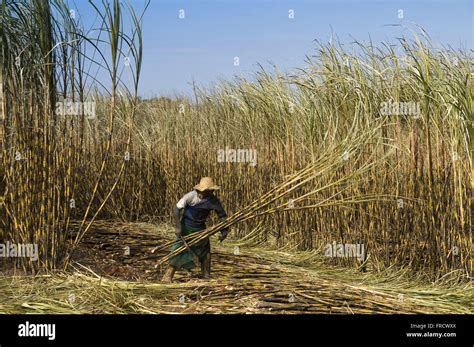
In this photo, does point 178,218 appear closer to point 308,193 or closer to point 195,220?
point 195,220

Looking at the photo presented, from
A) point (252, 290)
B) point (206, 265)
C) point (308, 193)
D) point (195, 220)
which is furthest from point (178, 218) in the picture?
point (308, 193)

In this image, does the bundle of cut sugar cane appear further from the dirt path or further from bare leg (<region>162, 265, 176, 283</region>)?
the dirt path

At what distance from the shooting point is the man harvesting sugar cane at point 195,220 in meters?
3.41

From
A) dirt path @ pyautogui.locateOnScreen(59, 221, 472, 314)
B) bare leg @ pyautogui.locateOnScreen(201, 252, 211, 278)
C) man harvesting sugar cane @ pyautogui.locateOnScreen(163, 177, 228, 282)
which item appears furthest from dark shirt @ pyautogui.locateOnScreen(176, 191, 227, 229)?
dirt path @ pyautogui.locateOnScreen(59, 221, 472, 314)

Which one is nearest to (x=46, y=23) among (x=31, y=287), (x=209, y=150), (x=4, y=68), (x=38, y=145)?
(x=4, y=68)

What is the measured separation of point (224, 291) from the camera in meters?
3.28

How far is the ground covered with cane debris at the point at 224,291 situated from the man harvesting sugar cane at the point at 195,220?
10 centimetres

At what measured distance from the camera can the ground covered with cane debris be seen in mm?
3143

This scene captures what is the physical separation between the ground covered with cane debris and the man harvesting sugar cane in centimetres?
10

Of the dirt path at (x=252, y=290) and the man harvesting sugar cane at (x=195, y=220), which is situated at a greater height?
the man harvesting sugar cane at (x=195, y=220)

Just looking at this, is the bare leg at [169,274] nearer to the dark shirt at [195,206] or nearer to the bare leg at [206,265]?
the bare leg at [206,265]

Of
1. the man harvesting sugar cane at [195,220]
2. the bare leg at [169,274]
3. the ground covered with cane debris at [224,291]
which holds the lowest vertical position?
the ground covered with cane debris at [224,291]

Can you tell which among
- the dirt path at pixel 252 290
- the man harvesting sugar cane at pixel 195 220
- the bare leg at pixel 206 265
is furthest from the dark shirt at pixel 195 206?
the dirt path at pixel 252 290

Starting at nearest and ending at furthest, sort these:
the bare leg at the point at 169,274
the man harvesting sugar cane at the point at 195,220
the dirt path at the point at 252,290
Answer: the dirt path at the point at 252,290, the man harvesting sugar cane at the point at 195,220, the bare leg at the point at 169,274
